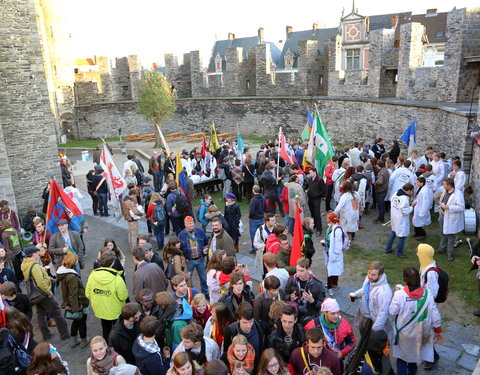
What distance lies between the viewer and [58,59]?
29172 mm

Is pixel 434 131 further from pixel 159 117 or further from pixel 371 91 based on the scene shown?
pixel 159 117

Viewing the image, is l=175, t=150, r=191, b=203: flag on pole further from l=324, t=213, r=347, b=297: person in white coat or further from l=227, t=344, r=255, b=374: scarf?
l=227, t=344, r=255, b=374: scarf

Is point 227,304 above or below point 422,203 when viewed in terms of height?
above

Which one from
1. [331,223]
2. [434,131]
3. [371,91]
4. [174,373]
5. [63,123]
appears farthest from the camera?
[63,123]

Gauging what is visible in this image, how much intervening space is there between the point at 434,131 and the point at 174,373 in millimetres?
14163

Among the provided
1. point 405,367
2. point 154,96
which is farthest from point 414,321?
point 154,96

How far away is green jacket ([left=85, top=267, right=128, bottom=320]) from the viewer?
5146 mm

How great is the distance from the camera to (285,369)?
350 cm

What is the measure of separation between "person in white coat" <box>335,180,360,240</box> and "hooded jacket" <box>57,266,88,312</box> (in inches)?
202

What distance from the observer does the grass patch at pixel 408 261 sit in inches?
278

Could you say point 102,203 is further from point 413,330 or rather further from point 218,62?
point 218,62

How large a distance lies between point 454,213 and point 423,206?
0.81 metres

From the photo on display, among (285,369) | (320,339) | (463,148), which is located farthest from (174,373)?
(463,148)

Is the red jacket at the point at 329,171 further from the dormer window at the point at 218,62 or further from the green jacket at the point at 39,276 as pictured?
the dormer window at the point at 218,62
